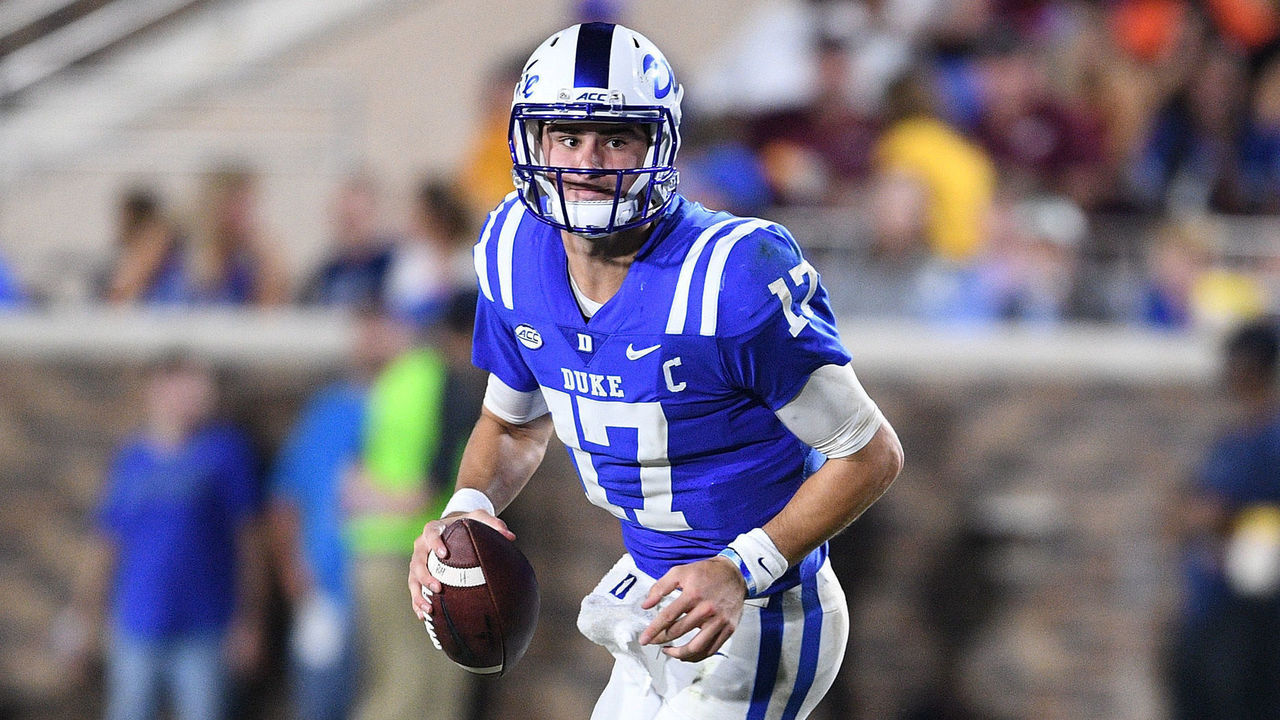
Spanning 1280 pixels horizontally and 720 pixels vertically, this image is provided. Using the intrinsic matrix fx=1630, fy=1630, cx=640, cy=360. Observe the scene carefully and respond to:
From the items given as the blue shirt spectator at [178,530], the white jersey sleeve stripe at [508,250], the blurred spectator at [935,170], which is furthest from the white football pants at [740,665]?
the blue shirt spectator at [178,530]

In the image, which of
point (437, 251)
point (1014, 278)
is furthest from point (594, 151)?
point (1014, 278)

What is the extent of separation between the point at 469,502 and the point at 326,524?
127 inches

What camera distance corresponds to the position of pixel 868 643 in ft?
23.2

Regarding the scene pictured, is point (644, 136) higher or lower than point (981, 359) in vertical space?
higher

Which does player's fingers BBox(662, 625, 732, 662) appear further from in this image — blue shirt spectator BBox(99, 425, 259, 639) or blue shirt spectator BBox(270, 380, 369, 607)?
blue shirt spectator BBox(99, 425, 259, 639)

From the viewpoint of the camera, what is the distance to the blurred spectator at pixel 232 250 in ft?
22.2

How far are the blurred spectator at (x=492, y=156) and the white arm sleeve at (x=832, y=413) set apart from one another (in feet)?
13.3

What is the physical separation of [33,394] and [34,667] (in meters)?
1.22

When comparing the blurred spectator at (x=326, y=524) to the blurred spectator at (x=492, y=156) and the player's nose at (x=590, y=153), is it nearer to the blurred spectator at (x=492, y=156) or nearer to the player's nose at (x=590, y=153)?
the blurred spectator at (x=492, y=156)

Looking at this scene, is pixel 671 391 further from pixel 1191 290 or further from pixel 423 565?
pixel 1191 290

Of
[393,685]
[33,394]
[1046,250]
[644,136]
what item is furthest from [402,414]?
[644,136]

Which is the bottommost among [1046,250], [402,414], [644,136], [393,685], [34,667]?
[34,667]

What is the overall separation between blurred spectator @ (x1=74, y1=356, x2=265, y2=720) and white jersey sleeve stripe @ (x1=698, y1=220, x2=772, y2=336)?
13.1ft

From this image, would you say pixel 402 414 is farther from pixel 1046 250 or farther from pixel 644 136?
pixel 644 136
